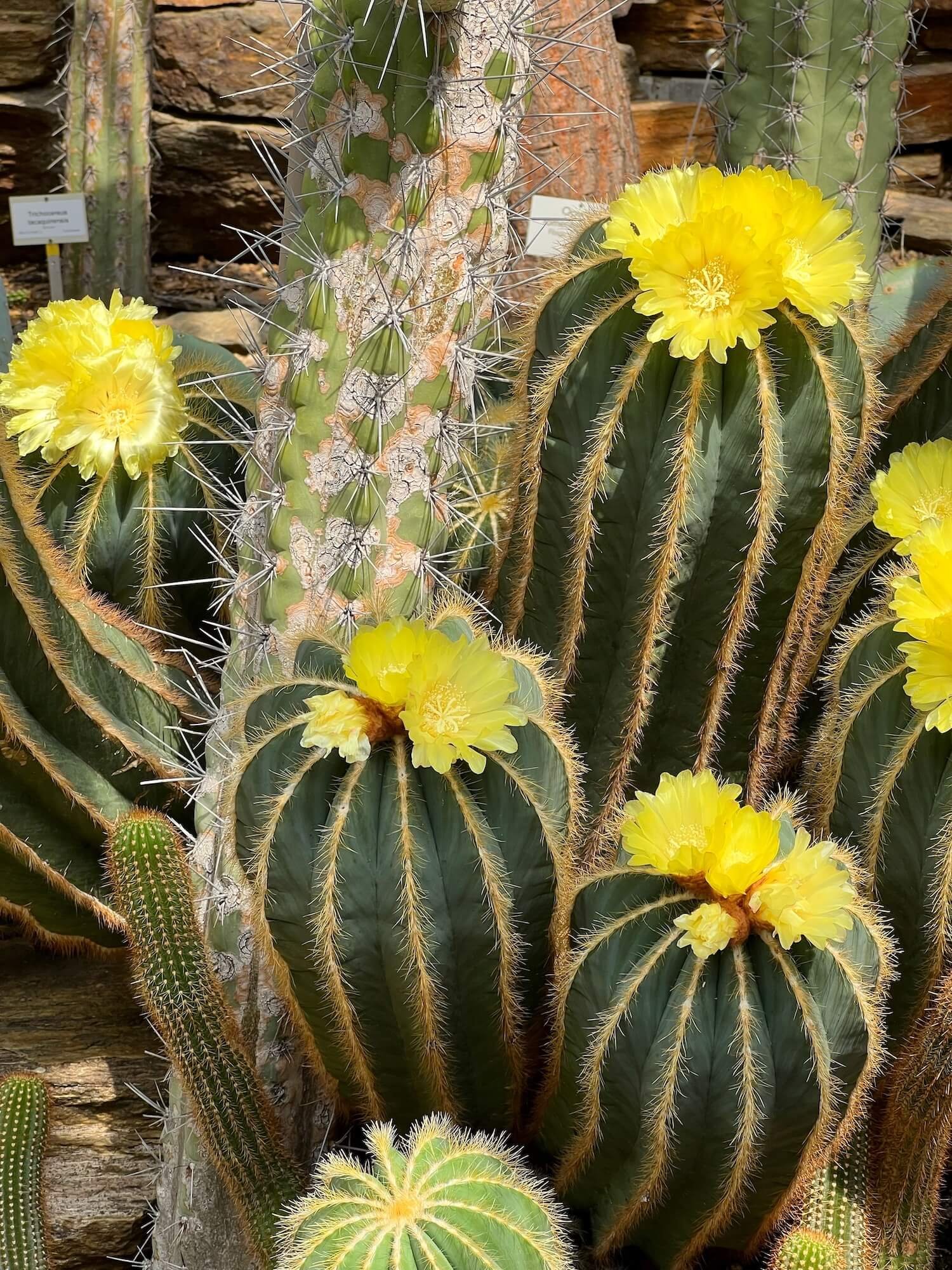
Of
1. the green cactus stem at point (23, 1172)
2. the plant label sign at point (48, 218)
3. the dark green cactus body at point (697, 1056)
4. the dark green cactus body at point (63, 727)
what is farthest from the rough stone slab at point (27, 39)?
the dark green cactus body at point (697, 1056)

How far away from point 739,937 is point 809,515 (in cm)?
36

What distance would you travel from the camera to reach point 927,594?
940 millimetres

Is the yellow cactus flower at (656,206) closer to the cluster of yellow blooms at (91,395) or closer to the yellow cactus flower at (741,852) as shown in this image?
the yellow cactus flower at (741,852)

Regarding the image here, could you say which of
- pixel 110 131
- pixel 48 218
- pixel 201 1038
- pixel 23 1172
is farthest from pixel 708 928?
pixel 110 131

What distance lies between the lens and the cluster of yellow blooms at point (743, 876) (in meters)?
0.84

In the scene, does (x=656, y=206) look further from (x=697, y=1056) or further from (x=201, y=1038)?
(x=201, y=1038)

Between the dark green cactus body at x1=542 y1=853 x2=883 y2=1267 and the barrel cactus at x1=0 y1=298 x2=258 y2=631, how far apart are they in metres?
0.59

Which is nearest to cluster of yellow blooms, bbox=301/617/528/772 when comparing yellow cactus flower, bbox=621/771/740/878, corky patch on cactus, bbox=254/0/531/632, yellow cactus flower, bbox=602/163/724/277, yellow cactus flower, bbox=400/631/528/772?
yellow cactus flower, bbox=400/631/528/772

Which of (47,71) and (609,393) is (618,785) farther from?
(47,71)

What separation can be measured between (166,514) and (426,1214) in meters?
0.83

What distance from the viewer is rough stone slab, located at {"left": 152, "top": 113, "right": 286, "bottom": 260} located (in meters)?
4.31

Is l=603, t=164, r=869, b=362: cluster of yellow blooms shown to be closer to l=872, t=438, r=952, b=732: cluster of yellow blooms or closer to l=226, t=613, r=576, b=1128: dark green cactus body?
l=872, t=438, r=952, b=732: cluster of yellow blooms

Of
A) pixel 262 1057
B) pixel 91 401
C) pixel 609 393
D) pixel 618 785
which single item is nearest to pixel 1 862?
pixel 262 1057

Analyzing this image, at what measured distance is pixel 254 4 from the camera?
166 inches
